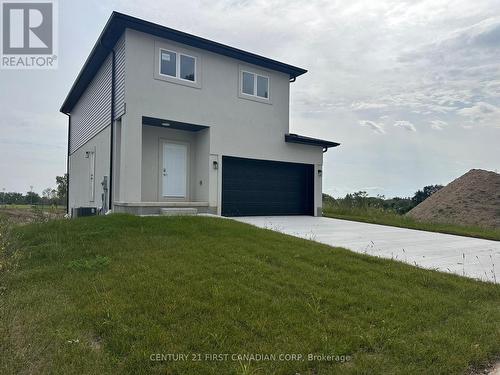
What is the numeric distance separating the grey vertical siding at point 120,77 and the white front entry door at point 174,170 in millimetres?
1864

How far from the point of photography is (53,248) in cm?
592

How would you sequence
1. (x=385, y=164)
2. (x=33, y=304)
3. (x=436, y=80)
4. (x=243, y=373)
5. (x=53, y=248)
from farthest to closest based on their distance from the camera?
(x=385, y=164) → (x=436, y=80) → (x=53, y=248) → (x=33, y=304) → (x=243, y=373)

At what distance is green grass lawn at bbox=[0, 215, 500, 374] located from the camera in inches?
105

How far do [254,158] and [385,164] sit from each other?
31.2 feet

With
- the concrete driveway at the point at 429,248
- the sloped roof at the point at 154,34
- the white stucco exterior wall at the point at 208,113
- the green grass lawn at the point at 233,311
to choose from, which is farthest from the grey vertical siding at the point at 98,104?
the concrete driveway at the point at 429,248

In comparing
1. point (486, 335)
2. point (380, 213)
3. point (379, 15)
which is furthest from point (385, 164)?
point (486, 335)

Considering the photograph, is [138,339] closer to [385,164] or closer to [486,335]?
[486,335]

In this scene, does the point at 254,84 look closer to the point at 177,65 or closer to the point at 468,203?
the point at 177,65

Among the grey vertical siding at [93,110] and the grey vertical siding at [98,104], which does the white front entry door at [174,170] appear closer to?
A: the grey vertical siding at [98,104]

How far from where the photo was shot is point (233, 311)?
342 centimetres

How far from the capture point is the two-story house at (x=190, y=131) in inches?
402

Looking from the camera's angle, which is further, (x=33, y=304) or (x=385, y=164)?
(x=385, y=164)

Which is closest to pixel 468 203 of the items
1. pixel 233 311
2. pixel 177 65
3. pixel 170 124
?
pixel 170 124

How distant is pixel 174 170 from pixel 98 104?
472 centimetres
